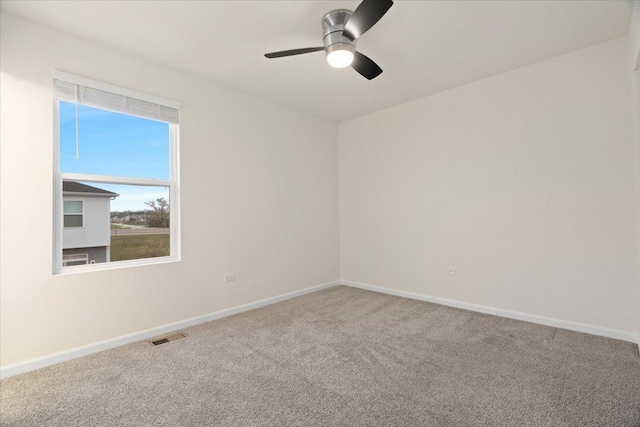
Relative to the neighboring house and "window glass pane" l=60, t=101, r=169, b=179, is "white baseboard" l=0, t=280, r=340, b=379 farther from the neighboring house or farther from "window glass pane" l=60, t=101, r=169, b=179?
"window glass pane" l=60, t=101, r=169, b=179

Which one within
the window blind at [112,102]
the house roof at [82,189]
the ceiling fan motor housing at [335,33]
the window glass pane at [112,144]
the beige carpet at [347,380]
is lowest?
the beige carpet at [347,380]

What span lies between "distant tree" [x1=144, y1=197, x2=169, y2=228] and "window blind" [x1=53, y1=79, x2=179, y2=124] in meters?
0.84

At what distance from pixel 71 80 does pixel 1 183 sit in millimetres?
986

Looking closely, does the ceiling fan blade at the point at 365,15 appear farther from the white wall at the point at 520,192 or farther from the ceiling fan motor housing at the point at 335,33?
the white wall at the point at 520,192

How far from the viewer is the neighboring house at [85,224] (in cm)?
262

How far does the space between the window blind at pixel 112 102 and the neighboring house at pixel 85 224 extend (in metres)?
0.73

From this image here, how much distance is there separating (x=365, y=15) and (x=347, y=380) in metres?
2.49

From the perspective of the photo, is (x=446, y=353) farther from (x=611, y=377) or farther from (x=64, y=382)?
(x=64, y=382)


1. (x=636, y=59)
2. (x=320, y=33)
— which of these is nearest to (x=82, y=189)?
(x=320, y=33)

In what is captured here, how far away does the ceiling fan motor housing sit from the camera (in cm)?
232

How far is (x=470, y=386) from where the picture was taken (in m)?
2.04

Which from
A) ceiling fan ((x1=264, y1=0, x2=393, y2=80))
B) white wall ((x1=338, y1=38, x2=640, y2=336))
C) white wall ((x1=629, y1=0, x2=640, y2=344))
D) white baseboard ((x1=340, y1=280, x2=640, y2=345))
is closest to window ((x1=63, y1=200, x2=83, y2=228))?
ceiling fan ((x1=264, y1=0, x2=393, y2=80))

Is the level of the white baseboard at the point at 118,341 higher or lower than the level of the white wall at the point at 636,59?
lower

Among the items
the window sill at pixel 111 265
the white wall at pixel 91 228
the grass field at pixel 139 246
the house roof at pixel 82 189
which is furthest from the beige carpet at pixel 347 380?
the house roof at pixel 82 189
